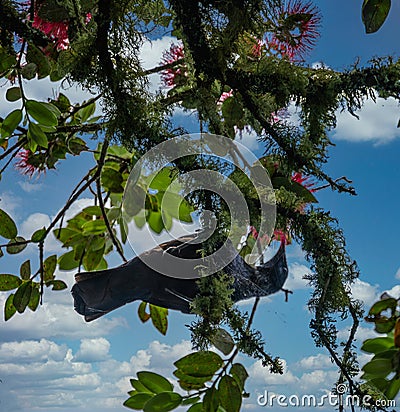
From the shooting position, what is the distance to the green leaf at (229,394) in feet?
1.10

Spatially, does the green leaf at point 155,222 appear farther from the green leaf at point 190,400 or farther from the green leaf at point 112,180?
the green leaf at point 190,400

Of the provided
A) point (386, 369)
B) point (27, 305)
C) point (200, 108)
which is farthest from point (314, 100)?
point (27, 305)

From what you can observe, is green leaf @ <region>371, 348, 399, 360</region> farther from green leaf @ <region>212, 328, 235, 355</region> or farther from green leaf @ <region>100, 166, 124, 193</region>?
green leaf @ <region>100, 166, 124, 193</region>

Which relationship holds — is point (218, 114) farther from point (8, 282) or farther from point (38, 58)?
point (8, 282)

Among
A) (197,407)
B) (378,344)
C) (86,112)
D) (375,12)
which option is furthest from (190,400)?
(86,112)

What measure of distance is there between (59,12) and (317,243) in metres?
0.24

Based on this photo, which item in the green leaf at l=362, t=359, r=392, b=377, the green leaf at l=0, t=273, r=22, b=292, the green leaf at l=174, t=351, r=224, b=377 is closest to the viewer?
the green leaf at l=362, t=359, r=392, b=377

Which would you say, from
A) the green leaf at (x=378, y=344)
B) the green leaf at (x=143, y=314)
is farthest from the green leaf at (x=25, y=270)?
the green leaf at (x=378, y=344)

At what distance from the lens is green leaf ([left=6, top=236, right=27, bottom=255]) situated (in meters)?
0.57

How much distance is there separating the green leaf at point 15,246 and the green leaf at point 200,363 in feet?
0.92

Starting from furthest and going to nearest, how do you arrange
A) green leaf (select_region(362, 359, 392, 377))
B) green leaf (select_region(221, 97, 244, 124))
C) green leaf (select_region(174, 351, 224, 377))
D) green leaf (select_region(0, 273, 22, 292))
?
green leaf (select_region(0, 273, 22, 292))
green leaf (select_region(221, 97, 244, 124))
green leaf (select_region(174, 351, 224, 377))
green leaf (select_region(362, 359, 392, 377))

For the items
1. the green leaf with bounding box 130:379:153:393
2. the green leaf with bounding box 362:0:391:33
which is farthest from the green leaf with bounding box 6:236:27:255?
the green leaf with bounding box 362:0:391:33

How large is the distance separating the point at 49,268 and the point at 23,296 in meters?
0.06

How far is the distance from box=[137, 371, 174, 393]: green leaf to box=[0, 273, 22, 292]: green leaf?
0.70 ft
